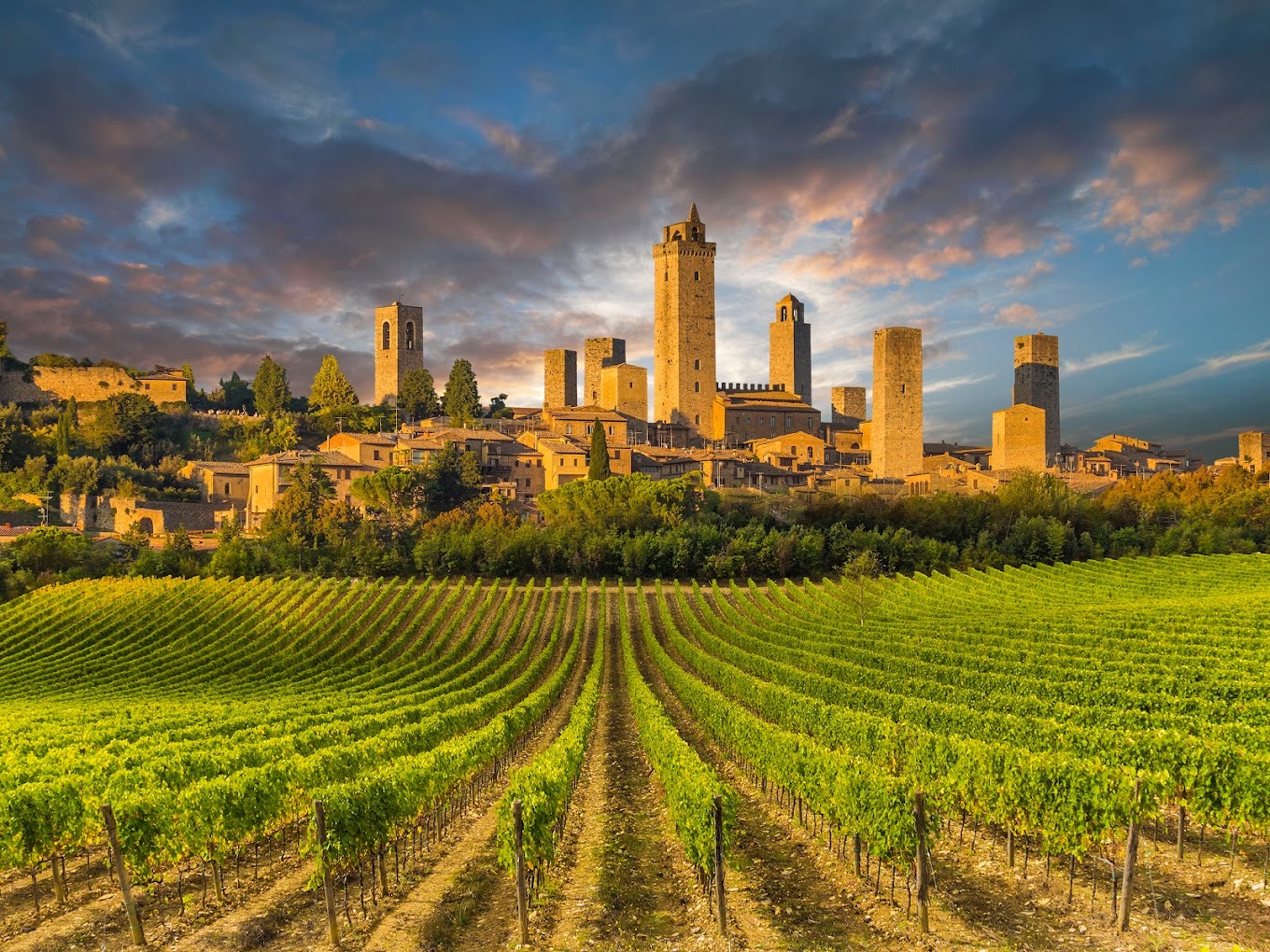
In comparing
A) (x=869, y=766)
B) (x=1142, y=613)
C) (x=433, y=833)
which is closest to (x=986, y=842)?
(x=869, y=766)

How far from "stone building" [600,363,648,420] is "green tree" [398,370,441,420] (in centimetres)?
1890

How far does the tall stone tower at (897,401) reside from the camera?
78.4 m

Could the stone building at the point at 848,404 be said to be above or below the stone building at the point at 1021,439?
above

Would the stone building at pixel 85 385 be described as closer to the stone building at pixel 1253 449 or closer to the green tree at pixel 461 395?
the green tree at pixel 461 395

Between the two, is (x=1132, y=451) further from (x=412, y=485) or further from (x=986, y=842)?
(x=986, y=842)

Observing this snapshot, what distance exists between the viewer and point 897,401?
78938 mm

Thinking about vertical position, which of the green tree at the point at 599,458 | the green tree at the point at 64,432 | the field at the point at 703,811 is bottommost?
the field at the point at 703,811

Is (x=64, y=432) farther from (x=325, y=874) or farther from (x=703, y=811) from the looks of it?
(x=703, y=811)

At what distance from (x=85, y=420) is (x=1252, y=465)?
104195 millimetres

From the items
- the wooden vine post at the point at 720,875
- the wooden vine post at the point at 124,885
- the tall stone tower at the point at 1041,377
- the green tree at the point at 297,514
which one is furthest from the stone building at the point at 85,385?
the wooden vine post at the point at 720,875

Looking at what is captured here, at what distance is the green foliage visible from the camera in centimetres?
9638

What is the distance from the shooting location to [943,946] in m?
9.50

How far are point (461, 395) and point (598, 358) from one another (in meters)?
21.3

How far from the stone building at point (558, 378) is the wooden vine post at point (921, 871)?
9697 cm
